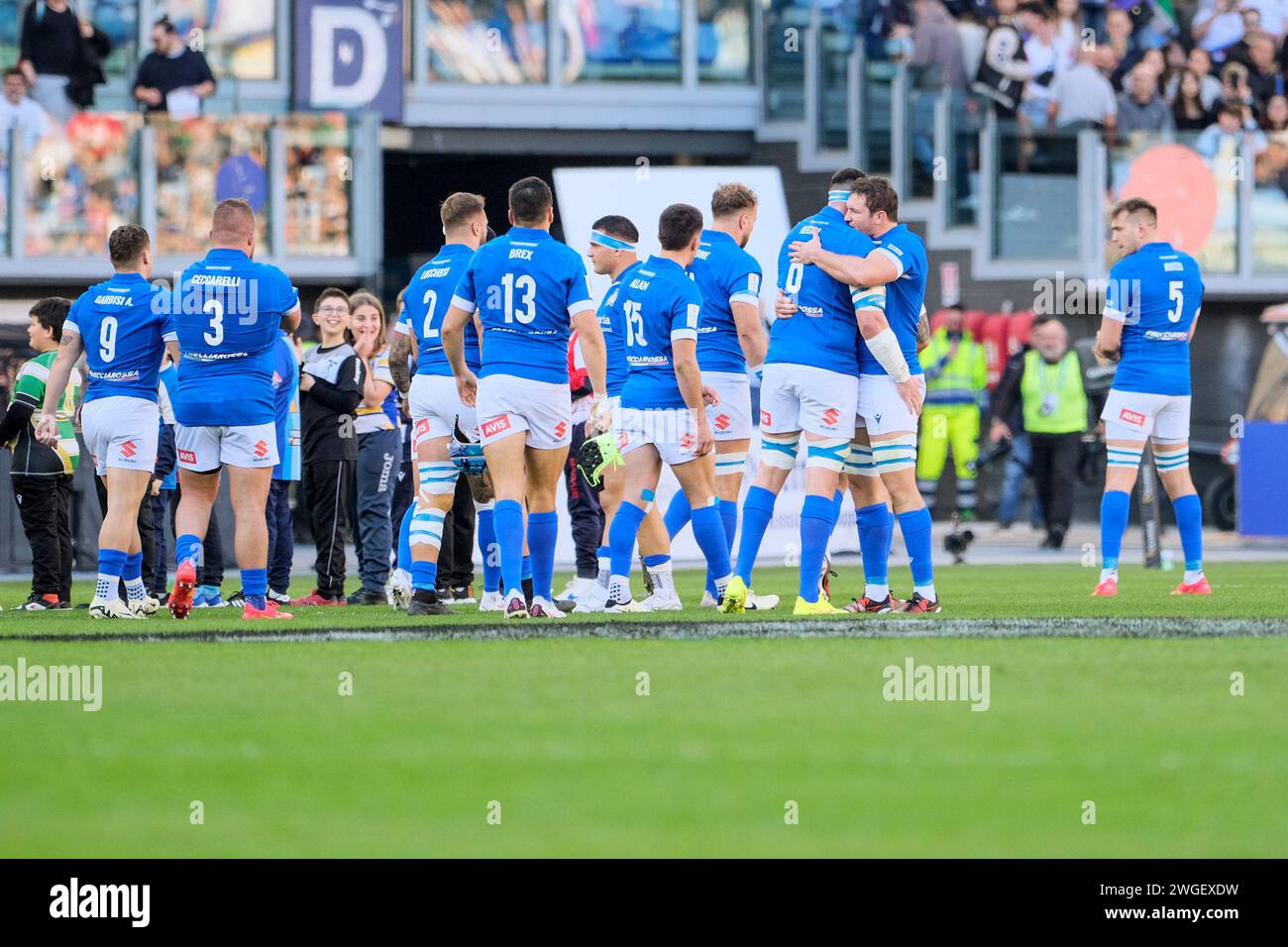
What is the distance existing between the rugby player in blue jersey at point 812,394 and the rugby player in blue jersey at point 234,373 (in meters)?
2.55

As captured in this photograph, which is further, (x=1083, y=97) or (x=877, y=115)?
(x=1083, y=97)

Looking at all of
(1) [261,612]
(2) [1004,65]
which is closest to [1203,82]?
(2) [1004,65]

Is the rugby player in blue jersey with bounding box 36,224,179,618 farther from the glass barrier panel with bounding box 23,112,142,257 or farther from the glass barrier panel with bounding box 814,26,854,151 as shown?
the glass barrier panel with bounding box 814,26,854,151

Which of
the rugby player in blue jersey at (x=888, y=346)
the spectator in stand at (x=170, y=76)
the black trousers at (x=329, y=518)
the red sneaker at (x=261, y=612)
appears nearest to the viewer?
the rugby player in blue jersey at (x=888, y=346)

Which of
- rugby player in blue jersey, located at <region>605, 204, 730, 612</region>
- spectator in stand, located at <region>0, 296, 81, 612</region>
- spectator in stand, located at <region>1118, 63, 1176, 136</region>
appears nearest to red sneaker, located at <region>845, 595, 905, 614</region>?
rugby player in blue jersey, located at <region>605, 204, 730, 612</region>

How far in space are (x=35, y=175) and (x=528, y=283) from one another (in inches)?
475

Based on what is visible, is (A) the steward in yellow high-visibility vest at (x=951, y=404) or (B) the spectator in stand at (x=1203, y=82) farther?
(B) the spectator in stand at (x=1203, y=82)

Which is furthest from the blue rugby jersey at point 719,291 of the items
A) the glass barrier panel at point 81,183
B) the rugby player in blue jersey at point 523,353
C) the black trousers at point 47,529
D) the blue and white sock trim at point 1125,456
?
the glass barrier panel at point 81,183

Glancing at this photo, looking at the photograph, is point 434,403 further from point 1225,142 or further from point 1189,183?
point 1225,142

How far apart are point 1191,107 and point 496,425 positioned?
53.7 feet

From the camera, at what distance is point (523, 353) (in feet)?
35.9

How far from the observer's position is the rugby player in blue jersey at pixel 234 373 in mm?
11234

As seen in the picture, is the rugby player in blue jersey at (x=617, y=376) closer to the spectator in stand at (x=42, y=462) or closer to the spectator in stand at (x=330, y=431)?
the spectator in stand at (x=330, y=431)
